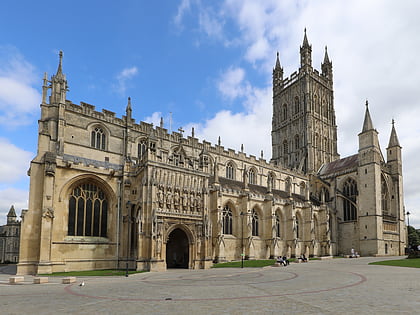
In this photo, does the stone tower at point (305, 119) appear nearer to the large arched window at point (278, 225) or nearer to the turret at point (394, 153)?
the turret at point (394, 153)

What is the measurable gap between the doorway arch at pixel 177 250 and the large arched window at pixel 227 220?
5.97 meters

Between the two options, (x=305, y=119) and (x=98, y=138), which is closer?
(x=98, y=138)

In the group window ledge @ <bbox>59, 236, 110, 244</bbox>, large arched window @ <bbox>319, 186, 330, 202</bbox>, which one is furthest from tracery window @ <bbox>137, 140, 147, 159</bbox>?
large arched window @ <bbox>319, 186, 330, 202</bbox>

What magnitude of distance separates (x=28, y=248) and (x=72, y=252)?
338 cm

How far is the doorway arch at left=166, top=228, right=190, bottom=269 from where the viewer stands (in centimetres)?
3391

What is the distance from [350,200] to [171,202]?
34.3 metres

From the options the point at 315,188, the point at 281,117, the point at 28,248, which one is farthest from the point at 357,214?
the point at 28,248

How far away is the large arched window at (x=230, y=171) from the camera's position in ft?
157

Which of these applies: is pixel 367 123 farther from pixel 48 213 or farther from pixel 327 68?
pixel 48 213

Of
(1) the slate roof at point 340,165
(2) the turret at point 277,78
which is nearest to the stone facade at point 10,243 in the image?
(2) the turret at point 277,78

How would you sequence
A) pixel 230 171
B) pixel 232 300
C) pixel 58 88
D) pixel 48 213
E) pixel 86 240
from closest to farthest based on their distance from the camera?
1. pixel 232 300
2. pixel 48 213
3. pixel 86 240
4. pixel 58 88
5. pixel 230 171

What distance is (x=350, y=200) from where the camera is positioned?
174ft

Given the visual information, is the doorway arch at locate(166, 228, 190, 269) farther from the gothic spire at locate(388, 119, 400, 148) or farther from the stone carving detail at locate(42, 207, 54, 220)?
the gothic spire at locate(388, 119, 400, 148)

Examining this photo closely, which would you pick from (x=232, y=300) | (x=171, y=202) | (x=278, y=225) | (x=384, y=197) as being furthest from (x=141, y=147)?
(x=384, y=197)
